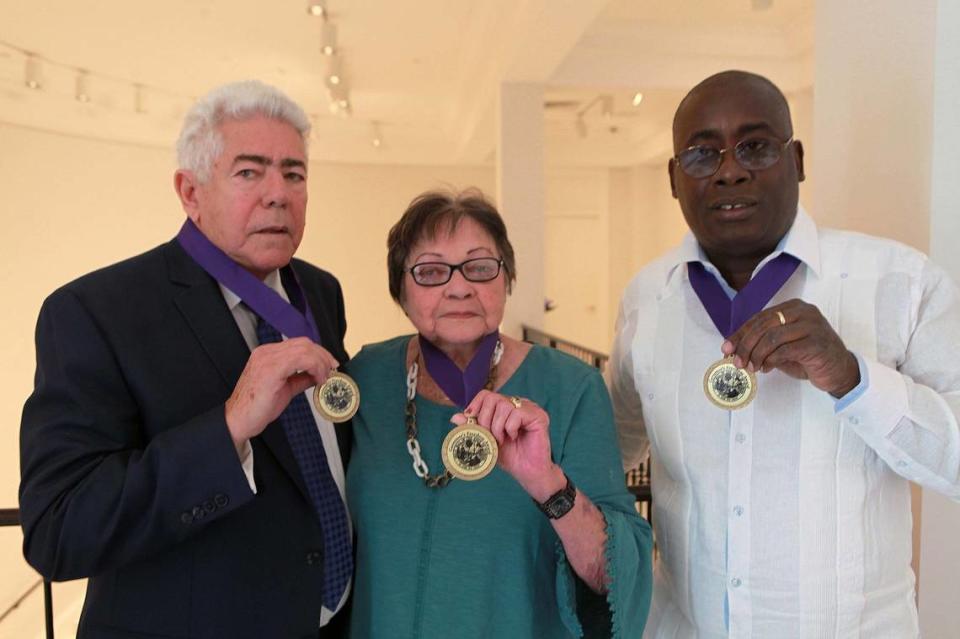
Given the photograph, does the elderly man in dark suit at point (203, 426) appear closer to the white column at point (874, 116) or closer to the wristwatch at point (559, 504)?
the wristwatch at point (559, 504)

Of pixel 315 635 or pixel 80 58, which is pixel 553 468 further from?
pixel 80 58

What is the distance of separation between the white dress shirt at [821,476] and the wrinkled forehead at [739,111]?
0.65 ft

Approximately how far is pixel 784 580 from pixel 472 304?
83 cm

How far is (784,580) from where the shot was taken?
1.39 m

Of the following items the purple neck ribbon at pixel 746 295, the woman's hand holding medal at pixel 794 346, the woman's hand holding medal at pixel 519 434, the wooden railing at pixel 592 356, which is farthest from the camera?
the wooden railing at pixel 592 356

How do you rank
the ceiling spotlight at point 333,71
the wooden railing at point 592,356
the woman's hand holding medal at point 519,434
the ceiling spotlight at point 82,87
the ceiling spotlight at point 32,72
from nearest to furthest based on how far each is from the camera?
the woman's hand holding medal at point 519,434 → the wooden railing at point 592,356 → the ceiling spotlight at point 333,71 → the ceiling spotlight at point 32,72 → the ceiling spotlight at point 82,87

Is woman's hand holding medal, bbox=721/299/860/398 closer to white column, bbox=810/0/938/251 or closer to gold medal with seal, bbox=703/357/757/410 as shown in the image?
gold medal with seal, bbox=703/357/757/410

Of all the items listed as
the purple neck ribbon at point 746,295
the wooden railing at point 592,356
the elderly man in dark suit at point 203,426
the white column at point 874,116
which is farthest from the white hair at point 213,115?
the wooden railing at point 592,356

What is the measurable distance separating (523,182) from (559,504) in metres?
5.88

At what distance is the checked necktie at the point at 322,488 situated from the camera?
150 cm

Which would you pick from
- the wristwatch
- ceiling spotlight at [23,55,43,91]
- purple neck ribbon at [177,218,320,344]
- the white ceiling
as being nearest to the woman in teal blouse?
the wristwatch

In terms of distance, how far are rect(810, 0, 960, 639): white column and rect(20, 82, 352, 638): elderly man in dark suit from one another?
1386 millimetres

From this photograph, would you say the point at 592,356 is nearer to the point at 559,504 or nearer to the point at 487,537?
the point at 487,537

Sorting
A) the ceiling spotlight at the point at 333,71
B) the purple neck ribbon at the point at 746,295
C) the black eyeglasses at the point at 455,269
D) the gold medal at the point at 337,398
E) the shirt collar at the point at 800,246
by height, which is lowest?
the gold medal at the point at 337,398
